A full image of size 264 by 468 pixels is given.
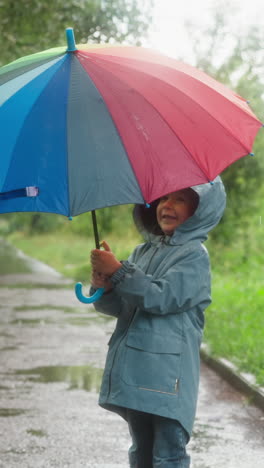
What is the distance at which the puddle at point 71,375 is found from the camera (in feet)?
26.3

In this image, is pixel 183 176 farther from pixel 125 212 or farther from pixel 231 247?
pixel 125 212

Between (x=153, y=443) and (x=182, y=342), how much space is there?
0.50 meters

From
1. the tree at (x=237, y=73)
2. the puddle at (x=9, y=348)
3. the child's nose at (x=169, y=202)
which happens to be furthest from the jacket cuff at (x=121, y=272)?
the tree at (x=237, y=73)

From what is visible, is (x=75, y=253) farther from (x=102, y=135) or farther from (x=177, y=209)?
(x=102, y=135)

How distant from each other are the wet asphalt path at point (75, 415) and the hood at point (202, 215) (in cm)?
214

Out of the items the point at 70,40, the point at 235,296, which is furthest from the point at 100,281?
the point at 235,296

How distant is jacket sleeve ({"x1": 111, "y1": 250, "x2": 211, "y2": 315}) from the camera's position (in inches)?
144

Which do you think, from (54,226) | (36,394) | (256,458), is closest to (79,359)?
(36,394)

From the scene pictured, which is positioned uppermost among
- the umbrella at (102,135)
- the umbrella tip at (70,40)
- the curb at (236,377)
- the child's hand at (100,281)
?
the umbrella tip at (70,40)

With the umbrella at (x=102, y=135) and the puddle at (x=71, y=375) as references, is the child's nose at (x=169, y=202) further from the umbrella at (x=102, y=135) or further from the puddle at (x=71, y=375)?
the puddle at (x=71, y=375)

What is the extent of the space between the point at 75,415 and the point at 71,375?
1616 millimetres

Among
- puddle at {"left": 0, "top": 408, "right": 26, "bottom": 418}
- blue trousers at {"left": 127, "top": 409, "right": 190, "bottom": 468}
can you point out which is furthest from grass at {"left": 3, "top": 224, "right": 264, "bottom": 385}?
blue trousers at {"left": 127, "top": 409, "right": 190, "bottom": 468}

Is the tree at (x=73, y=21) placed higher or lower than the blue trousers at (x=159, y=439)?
higher

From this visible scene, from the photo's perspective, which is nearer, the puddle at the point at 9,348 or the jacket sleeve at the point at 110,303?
the jacket sleeve at the point at 110,303
